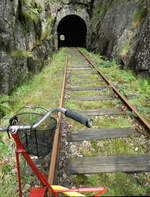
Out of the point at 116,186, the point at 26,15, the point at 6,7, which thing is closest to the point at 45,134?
the point at 116,186

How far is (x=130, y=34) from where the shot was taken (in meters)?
8.16

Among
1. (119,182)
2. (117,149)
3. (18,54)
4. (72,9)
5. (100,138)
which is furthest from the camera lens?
Result: (72,9)

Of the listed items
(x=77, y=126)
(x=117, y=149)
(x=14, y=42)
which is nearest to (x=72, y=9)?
(x=14, y=42)

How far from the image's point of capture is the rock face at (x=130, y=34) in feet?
20.8

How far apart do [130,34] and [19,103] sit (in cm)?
682

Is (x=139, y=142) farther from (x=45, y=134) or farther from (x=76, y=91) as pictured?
(x=76, y=91)

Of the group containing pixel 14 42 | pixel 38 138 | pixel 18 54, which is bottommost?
pixel 38 138

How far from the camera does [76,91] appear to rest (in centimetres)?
554

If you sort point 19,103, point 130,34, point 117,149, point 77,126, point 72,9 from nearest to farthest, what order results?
point 117,149, point 77,126, point 19,103, point 130,34, point 72,9

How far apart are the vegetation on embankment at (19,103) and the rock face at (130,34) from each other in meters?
3.44

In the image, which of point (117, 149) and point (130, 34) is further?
point (130, 34)

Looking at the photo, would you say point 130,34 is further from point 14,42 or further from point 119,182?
point 119,182

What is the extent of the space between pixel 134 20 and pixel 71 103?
659 centimetres

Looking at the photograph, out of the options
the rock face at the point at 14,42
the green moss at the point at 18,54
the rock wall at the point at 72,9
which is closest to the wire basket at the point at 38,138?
the rock face at the point at 14,42
